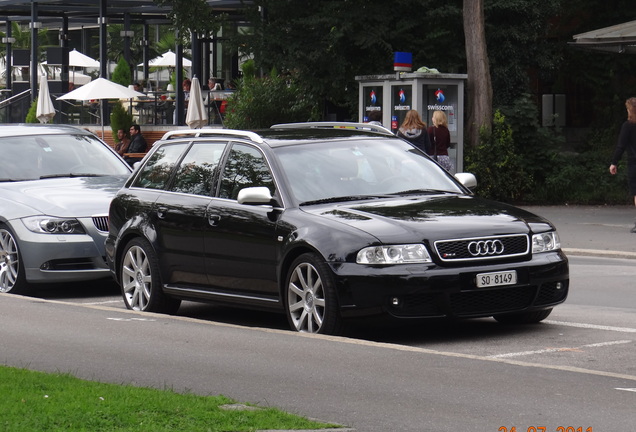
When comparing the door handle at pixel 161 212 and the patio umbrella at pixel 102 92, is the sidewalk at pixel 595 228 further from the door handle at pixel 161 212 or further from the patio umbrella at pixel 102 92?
the patio umbrella at pixel 102 92

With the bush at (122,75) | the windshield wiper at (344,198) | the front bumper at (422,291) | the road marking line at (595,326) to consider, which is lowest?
the road marking line at (595,326)

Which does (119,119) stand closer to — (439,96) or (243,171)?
(439,96)

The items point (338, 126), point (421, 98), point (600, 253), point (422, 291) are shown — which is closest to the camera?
point (422, 291)

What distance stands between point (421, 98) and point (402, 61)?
1.32 metres

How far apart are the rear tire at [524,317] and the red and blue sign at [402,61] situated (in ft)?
49.2

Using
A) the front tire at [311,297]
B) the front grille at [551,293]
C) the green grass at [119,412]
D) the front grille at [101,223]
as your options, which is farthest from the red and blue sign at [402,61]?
the green grass at [119,412]

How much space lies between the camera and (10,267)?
13.8 metres

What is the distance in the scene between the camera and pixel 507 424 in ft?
20.3

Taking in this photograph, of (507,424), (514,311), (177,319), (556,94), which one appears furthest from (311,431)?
(556,94)

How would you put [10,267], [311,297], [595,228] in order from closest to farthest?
[311,297]
[10,267]
[595,228]

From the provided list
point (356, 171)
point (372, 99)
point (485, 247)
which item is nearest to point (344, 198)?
point (356, 171)

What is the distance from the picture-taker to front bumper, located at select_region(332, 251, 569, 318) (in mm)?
9242

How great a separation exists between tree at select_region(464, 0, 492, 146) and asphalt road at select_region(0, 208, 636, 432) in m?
13.6

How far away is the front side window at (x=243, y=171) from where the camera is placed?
10.6 metres
